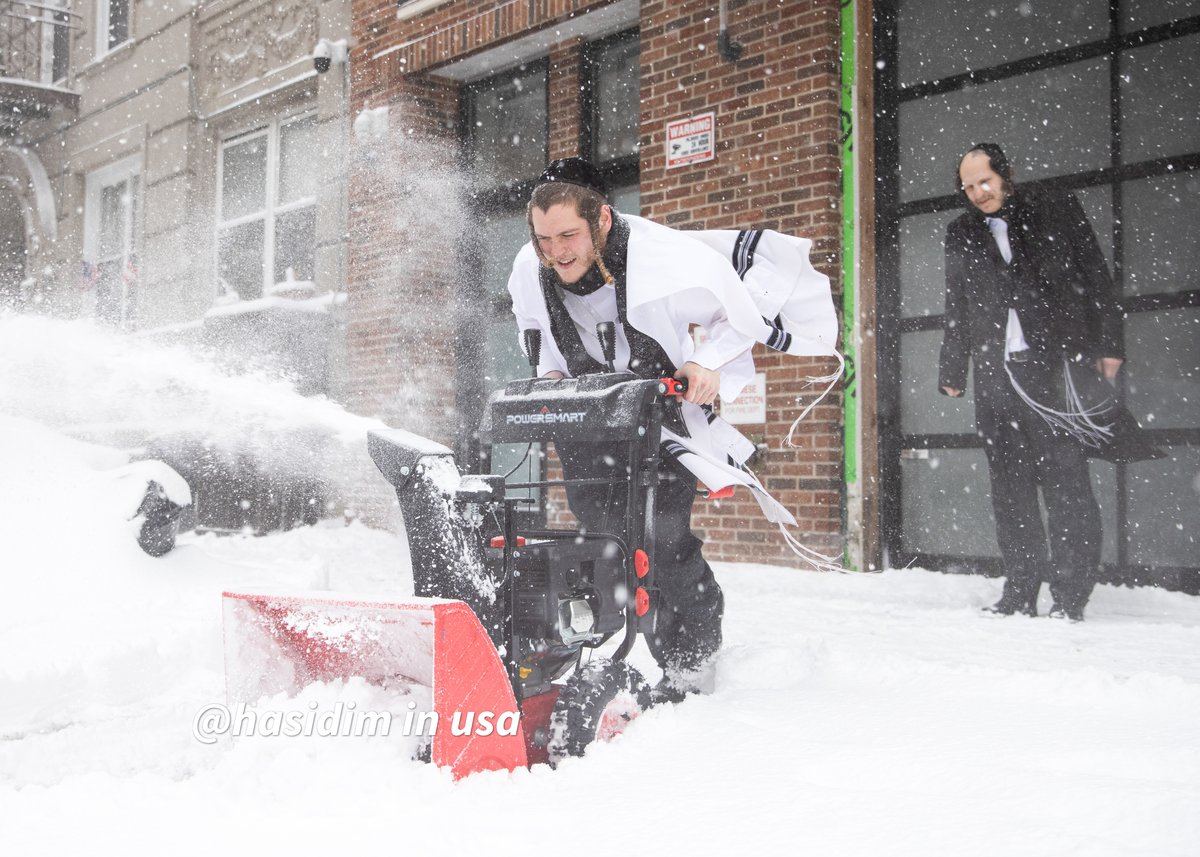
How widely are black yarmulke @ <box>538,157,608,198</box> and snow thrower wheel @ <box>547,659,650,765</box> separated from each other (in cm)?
134

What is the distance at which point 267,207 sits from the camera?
33.2 feet

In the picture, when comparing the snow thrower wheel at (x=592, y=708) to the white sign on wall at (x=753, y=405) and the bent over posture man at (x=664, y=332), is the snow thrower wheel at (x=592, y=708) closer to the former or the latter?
the bent over posture man at (x=664, y=332)

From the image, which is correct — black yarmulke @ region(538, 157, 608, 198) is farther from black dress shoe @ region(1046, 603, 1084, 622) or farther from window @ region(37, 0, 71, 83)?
window @ region(37, 0, 71, 83)

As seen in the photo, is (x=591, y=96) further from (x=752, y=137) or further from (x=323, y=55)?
(x=323, y=55)

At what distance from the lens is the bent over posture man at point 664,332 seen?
2820 mm

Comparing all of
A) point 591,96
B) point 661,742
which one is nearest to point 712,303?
point 661,742

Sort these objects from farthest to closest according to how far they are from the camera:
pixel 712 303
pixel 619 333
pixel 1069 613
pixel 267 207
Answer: pixel 267 207 < pixel 1069 613 < pixel 619 333 < pixel 712 303

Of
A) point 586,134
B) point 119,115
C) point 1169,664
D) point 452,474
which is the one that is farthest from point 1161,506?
point 119,115

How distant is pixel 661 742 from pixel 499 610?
67cm

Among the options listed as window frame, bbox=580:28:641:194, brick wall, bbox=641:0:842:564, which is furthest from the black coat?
window frame, bbox=580:28:641:194

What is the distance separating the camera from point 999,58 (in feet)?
18.1

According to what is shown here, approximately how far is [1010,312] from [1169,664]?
5.54 ft

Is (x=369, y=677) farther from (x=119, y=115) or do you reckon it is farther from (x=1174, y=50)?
(x=119, y=115)

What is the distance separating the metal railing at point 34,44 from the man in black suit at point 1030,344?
46.2 feet
